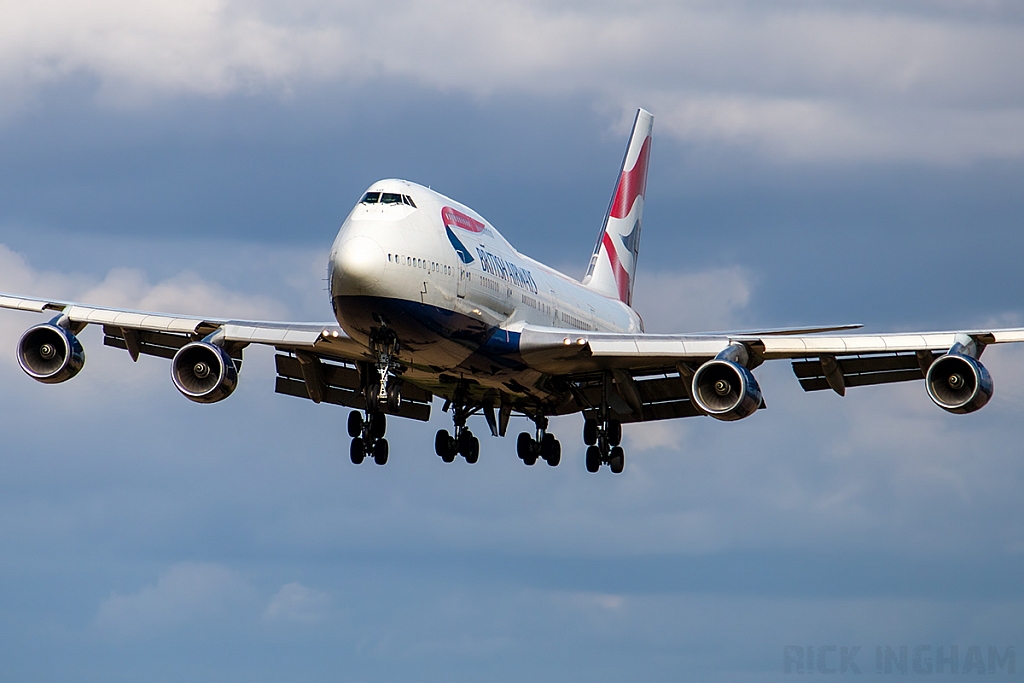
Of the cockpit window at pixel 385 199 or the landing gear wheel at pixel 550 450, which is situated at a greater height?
the cockpit window at pixel 385 199

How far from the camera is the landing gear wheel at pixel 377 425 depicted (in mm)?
46469

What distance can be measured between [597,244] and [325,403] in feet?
72.1

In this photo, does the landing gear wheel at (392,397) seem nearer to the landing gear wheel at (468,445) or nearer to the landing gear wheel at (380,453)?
the landing gear wheel at (380,453)

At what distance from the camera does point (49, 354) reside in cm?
4322

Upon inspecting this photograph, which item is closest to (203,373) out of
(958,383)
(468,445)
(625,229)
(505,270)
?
(505,270)

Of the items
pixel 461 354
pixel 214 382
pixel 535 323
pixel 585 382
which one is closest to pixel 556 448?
pixel 585 382

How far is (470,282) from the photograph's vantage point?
40.9 metres

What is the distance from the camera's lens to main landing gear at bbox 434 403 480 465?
160 feet

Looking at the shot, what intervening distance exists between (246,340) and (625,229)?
2952 centimetres

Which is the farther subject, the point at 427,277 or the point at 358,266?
the point at 427,277

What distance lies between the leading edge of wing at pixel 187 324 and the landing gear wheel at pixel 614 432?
1137 cm

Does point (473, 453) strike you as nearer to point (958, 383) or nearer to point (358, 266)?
point (358, 266)

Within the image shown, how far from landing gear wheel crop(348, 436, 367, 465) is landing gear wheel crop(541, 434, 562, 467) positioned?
7.12m

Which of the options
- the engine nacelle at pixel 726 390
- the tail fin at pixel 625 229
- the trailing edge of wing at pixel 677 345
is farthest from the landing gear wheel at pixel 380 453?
the tail fin at pixel 625 229
